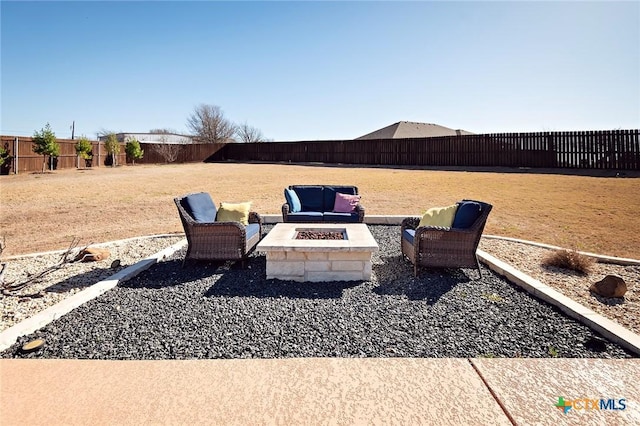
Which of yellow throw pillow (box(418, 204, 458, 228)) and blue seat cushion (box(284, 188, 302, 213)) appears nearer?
yellow throw pillow (box(418, 204, 458, 228))

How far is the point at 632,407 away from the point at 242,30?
9.58 metres

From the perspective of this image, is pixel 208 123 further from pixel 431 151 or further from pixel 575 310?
pixel 575 310

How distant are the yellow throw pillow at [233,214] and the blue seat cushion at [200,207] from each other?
104 mm

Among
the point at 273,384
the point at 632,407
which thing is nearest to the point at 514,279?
the point at 632,407

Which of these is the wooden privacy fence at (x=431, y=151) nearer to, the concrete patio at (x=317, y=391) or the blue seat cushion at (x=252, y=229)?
the blue seat cushion at (x=252, y=229)

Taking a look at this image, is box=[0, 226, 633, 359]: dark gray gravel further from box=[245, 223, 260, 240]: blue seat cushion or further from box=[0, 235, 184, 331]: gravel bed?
box=[245, 223, 260, 240]: blue seat cushion

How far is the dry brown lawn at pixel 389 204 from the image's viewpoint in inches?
264

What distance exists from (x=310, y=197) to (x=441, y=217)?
3136 millimetres

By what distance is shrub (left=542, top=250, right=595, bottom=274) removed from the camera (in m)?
4.34

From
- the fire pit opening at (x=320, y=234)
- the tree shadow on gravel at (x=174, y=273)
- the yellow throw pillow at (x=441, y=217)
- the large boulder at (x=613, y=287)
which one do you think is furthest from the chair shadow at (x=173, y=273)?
the large boulder at (x=613, y=287)

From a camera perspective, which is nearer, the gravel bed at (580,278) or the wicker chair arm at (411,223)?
the gravel bed at (580,278)

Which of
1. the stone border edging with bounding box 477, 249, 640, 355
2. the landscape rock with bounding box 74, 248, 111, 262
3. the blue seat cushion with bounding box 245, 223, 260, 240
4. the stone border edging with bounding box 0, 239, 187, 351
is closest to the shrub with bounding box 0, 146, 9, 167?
the landscape rock with bounding box 74, 248, 111, 262

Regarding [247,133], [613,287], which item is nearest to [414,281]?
[613,287]

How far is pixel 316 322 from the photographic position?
3.03 meters
